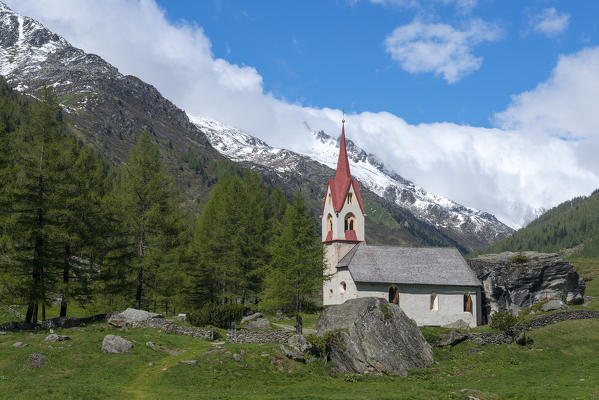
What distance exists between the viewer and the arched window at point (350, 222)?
71000 millimetres

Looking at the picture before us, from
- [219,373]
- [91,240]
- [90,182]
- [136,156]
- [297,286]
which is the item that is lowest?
[219,373]

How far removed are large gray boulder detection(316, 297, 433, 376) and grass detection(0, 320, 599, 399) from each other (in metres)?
1.39

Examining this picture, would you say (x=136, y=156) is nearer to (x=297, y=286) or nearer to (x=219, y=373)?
(x=297, y=286)

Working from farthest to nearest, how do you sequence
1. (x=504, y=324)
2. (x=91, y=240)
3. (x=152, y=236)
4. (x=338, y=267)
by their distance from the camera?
1. (x=338, y=267)
2. (x=152, y=236)
3. (x=504, y=324)
4. (x=91, y=240)

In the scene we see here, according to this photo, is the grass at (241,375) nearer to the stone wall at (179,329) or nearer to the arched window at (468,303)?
the stone wall at (179,329)

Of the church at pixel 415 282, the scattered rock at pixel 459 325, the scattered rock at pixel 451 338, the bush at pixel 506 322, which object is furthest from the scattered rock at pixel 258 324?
the bush at pixel 506 322

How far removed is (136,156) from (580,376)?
41794 mm

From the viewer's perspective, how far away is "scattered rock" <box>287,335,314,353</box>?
126ft

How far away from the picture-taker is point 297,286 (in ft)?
168

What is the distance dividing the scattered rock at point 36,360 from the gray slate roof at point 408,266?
118 ft

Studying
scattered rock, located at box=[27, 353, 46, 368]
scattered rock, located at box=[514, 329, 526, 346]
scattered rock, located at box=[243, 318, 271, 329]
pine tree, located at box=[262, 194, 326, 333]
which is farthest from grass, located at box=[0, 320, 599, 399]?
pine tree, located at box=[262, 194, 326, 333]

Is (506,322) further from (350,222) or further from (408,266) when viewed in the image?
(350,222)

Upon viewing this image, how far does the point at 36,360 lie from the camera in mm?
30406

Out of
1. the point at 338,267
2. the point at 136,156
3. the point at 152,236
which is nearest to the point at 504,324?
the point at 338,267
